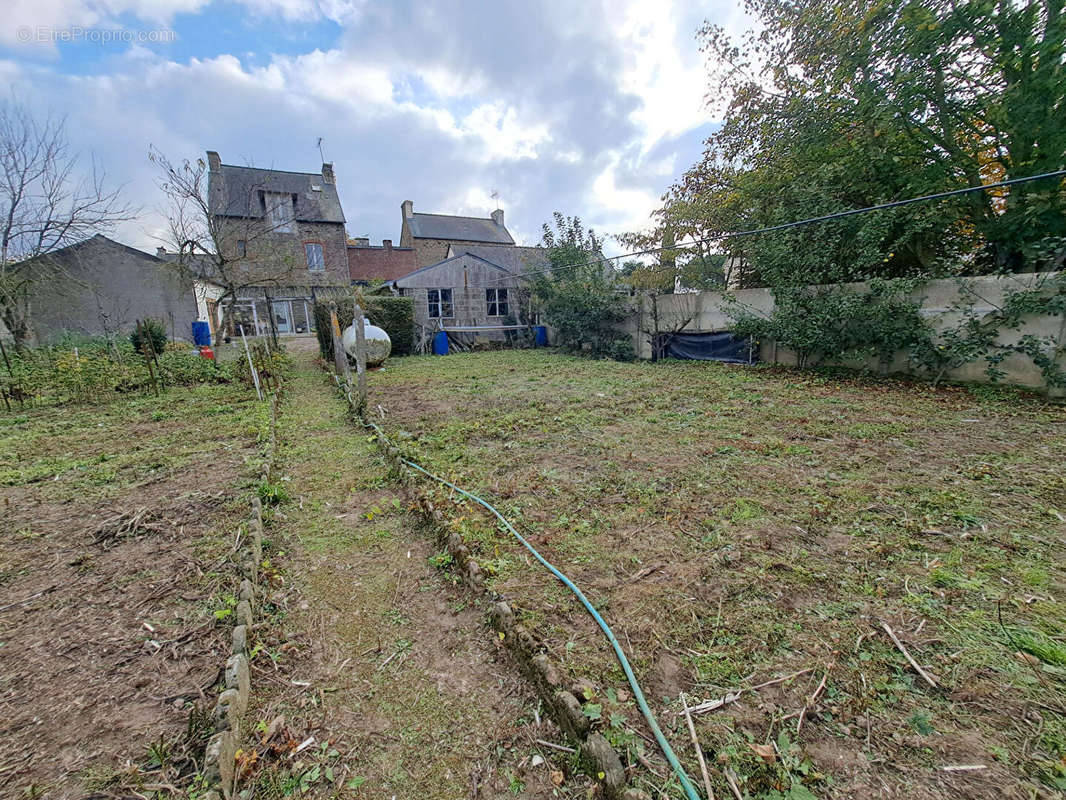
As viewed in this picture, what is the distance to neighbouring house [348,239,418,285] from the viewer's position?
1063 inches

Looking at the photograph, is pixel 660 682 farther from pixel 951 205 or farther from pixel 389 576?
pixel 951 205

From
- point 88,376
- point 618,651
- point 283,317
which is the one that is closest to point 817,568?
point 618,651

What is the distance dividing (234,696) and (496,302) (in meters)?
14.8

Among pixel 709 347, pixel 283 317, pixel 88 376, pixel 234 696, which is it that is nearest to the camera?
pixel 234 696

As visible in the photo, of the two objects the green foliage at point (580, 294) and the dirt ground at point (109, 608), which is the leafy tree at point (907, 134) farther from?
the dirt ground at point (109, 608)

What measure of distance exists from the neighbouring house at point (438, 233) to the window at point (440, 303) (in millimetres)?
14346

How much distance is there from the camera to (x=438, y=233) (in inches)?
1136

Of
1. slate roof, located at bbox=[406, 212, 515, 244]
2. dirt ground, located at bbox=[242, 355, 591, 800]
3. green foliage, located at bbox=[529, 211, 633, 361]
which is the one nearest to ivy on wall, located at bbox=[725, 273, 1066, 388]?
green foliage, located at bbox=[529, 211, 633, 361]

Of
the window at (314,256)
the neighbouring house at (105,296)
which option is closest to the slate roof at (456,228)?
the window at (314,256)

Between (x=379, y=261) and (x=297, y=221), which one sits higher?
(x=297, y=221)

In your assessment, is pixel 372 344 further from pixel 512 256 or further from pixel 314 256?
pixel 314 256

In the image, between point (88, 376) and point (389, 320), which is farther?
A: point (389, 320)

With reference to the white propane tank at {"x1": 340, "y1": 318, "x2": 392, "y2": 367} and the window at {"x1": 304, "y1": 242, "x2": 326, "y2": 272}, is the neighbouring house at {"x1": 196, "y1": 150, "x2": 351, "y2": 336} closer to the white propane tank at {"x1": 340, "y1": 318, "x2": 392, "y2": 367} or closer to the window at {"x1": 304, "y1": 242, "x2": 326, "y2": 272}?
the window at {"x1": 304, "y1": 242, "x2": 326, "y2": 272}

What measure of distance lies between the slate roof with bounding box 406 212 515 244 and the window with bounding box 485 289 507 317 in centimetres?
1572
